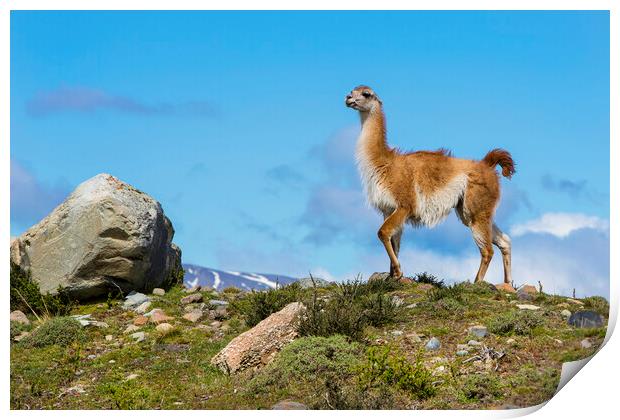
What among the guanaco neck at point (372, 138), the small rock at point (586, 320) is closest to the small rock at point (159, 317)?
the guanaco neck at point (372, 138)

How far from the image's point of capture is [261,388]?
11.6 m

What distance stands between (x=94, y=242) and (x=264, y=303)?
392 cm

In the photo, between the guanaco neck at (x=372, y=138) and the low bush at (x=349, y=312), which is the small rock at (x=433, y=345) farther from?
the guanaco neck at (x=372, y=138)

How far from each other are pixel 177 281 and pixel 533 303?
774 centimetres

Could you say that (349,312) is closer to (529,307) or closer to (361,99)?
(529,307)

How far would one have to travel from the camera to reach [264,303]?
14523mm

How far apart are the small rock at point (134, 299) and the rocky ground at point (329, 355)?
126 cm

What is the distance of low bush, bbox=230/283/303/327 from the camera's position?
14.4 metres

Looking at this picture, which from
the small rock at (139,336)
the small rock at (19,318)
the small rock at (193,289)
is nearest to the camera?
the small rock at (139,336)

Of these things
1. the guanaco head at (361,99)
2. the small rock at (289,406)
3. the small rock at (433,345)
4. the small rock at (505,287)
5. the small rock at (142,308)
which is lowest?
the small rock at (289,406)

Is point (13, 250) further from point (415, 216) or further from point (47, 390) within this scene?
point (415, 216)

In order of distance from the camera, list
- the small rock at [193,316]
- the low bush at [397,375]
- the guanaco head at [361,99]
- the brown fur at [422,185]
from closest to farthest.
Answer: the low bush at [397,375] → the small rock at [193,316] → the brown fur at [422,185] → the guanaco head at [361,99]

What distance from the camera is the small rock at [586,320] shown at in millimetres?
11914
